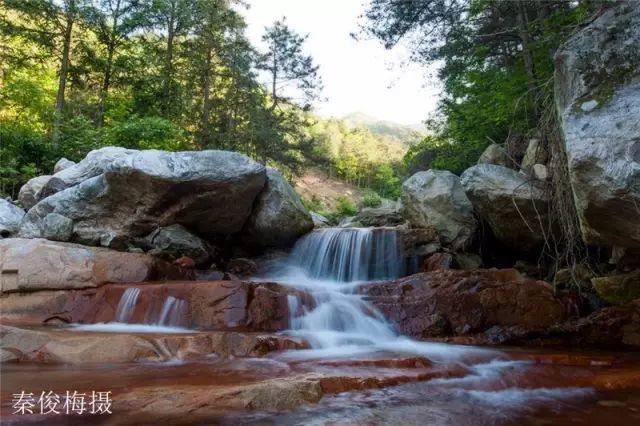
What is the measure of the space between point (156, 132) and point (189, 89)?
461cm

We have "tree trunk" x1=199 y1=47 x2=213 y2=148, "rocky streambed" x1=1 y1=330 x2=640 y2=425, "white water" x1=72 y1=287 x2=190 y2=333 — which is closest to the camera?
"rocky streambed" x1=1 y1=330 x2=640 y2=425

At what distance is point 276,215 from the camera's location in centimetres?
966

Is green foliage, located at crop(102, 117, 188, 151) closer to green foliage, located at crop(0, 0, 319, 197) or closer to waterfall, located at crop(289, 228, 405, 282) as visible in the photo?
green foliage, located at crop(0, 0, 319, 197)

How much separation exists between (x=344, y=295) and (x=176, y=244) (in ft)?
12.0

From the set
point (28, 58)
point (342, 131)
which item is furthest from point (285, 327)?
point (342, 131)

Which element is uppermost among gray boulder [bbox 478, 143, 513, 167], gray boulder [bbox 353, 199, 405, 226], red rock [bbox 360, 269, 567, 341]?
gray boulder [bbox 478, 143, 513, 167]

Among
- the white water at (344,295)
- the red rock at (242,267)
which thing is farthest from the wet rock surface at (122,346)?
the red rock at (242,267)

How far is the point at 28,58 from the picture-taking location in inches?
516

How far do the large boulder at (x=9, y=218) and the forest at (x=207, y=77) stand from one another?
103 inches

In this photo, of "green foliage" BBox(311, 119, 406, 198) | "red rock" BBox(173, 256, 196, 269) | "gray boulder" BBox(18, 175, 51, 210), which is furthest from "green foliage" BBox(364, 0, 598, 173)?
"green foliage" BBox(311, 119, 406, 198)

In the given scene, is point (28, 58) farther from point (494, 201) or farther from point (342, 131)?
point (342, 131)

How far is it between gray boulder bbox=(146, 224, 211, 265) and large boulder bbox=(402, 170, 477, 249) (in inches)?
184

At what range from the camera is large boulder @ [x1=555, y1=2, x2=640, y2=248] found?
12.8 feet

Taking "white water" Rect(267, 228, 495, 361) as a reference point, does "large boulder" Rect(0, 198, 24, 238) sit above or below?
above
